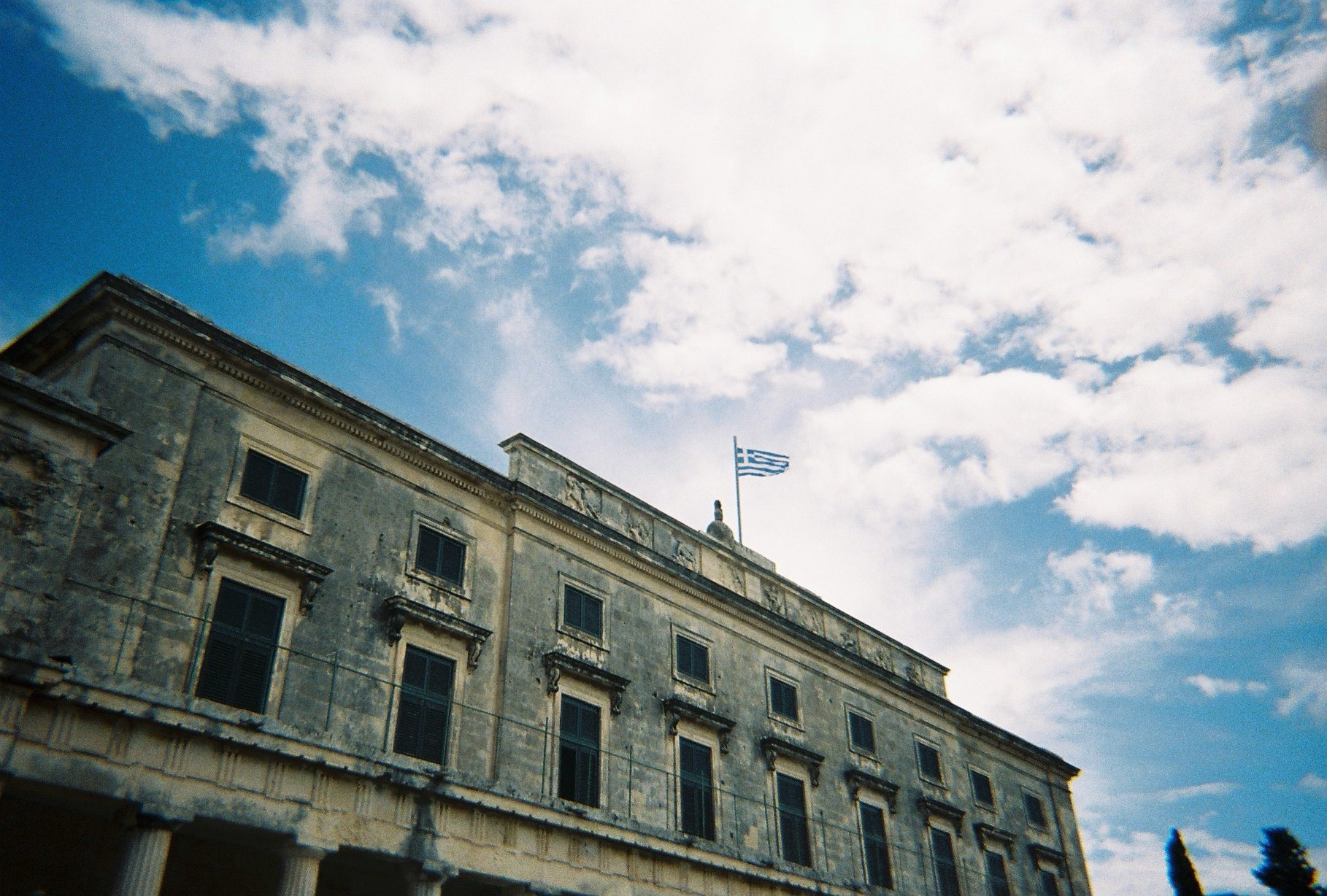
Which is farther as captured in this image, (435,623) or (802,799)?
(802,799)

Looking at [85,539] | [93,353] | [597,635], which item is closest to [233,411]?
[93,353]

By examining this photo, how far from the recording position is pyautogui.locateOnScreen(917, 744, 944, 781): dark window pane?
31.6m

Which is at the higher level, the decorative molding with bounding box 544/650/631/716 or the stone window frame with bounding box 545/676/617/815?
the decorative molding with bounding box 544/650/631/716

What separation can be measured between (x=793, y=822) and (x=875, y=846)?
12.3 feet

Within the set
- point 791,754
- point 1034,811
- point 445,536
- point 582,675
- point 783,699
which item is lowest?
point 791,754

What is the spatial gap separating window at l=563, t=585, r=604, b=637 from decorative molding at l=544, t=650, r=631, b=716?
0.92m

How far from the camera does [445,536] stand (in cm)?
2095

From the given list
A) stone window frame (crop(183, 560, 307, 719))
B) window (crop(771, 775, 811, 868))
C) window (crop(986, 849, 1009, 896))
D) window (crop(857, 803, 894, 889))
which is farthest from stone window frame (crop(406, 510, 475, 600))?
window (crop(986, 849, 1009, 896))

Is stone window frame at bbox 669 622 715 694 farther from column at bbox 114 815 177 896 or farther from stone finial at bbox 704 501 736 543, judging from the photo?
column at bbox 114 815 177 896

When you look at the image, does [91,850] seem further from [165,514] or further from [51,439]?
[51,439]

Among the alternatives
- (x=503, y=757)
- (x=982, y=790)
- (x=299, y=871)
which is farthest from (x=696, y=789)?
(x=982, y=790)

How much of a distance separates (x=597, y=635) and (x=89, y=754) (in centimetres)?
1123

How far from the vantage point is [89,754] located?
44.2 feet

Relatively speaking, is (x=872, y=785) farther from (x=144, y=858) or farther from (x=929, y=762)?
(x=144, y=858)
